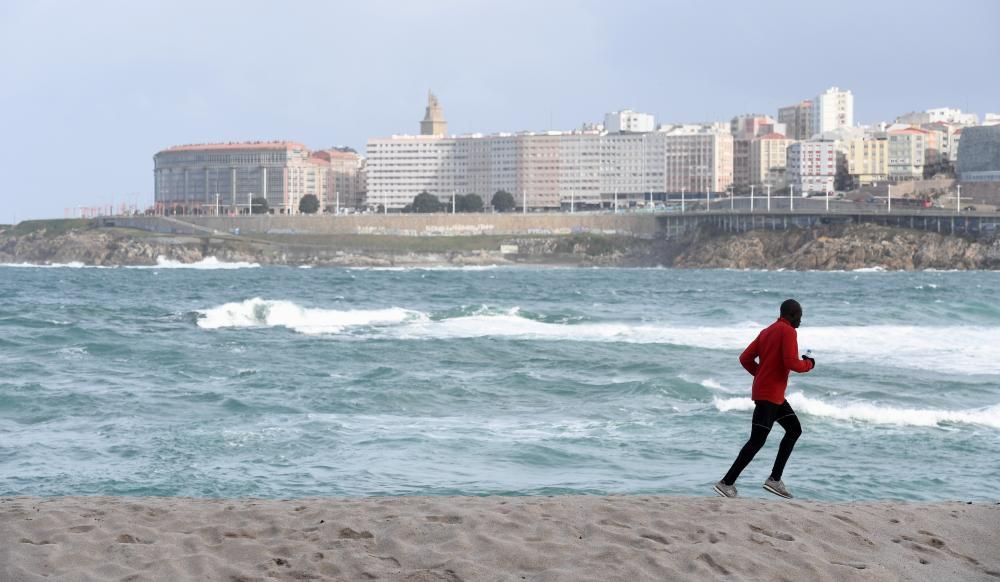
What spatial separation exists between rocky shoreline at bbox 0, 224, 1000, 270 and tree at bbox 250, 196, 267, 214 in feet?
162

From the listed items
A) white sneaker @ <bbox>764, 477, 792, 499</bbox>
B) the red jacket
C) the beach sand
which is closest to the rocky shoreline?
white sneaker @ <bbox>764, 477, 792, 499</bbox>

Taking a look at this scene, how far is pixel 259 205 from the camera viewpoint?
617ft

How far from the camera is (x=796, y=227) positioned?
123750 mm

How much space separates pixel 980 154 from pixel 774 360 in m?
156

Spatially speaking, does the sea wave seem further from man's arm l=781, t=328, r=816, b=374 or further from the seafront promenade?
the seafront promenade

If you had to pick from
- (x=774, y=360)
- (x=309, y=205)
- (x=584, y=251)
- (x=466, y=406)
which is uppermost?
(x=309, y=205)

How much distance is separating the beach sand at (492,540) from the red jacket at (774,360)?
0.78 meters

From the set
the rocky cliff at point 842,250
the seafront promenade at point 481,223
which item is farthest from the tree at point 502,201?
the rocky cliff at point 842,250

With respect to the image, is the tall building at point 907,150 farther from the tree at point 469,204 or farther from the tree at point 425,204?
the tree at point 425,204

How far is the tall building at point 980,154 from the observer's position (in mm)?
150625

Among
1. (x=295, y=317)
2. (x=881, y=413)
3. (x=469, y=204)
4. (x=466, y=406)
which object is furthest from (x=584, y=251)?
(x=881, y=413)

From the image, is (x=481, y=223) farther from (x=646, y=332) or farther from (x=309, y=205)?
(x=646, y=332)

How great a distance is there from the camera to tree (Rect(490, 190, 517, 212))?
193 metres

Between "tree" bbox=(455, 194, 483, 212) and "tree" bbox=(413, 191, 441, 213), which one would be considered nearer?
"tree" bbox=(455, 194, 483, 212)
